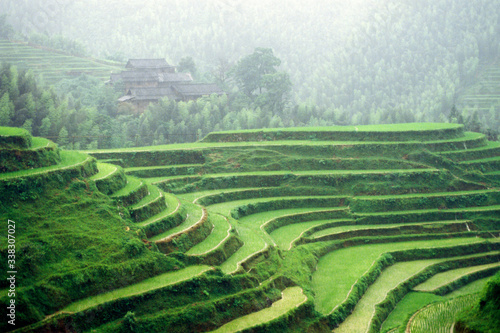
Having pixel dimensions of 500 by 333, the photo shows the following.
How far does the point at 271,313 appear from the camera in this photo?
13.7m

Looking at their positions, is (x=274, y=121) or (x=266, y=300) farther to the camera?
(x=274, y=121)

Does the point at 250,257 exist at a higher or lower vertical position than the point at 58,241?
lower

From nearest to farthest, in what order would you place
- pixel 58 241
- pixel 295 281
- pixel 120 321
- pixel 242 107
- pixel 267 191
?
pixel 120 321 < pixel 58 241 < pixel 295 281 < pixel 267 191 < pixel 242 107

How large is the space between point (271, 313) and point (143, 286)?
3.57 meters

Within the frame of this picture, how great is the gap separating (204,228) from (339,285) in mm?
5263

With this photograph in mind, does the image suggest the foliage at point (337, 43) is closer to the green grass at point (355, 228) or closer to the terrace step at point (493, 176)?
the terrace step at point (493, 176)

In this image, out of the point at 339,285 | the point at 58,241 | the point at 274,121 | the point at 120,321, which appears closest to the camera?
the point at 120,321

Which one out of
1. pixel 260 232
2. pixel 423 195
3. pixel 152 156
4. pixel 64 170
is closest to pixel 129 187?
pixel 64 170

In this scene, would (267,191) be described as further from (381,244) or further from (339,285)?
(339,285)

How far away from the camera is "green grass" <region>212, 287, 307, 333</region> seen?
1255 cm

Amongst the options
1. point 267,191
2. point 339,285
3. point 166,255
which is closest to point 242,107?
point 267,191

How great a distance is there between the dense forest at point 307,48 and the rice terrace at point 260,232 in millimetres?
14644

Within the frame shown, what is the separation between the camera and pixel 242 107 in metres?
50.9

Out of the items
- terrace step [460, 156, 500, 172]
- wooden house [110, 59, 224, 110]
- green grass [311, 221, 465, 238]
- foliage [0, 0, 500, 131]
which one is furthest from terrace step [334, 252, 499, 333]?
wooden house [110, 59, 224, 110]
